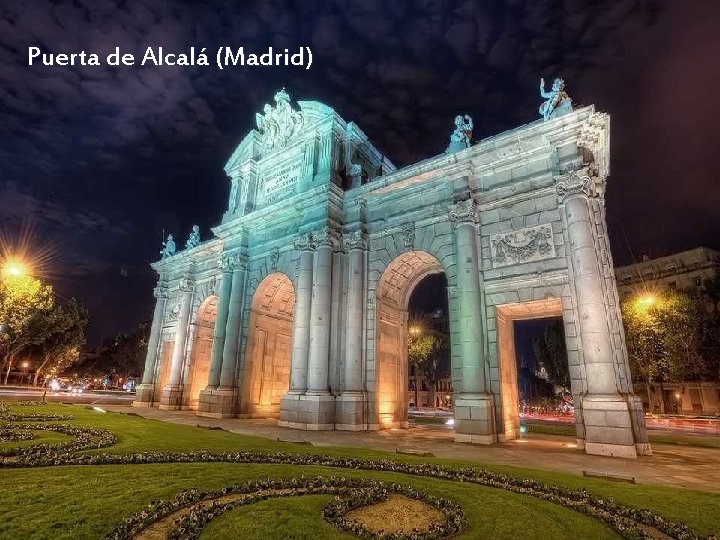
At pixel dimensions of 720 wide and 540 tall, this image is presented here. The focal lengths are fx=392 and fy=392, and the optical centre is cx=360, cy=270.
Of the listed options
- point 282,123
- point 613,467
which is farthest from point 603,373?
point 282,123

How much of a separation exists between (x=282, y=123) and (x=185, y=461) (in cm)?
2308

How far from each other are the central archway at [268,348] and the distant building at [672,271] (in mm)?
44068

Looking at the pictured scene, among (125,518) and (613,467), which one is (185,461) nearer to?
(125,518)

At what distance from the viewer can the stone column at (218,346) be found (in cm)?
2372

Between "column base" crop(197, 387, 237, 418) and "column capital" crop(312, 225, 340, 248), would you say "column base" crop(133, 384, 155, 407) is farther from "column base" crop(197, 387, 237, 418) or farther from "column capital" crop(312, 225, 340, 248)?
"column capital" crop(312, 225, 340, 248)

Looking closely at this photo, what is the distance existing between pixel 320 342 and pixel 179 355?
53.4 feet

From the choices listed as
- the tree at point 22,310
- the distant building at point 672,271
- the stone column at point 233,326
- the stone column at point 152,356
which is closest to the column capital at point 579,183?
the stone column at point 233,326

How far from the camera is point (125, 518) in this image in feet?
17.5

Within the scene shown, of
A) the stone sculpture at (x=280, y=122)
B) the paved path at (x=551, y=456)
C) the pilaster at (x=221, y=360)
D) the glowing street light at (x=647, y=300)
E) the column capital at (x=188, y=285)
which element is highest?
the stone sculpture at (x=280, y=122)

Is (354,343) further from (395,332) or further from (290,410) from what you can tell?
(290,410)

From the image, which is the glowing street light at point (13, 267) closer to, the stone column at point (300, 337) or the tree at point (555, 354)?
the stone column at point (300, 337)

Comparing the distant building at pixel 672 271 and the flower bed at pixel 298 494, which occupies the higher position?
the distant building at pixel 672 271

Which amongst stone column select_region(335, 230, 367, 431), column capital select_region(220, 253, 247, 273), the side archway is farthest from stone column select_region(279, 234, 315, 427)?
the side archway

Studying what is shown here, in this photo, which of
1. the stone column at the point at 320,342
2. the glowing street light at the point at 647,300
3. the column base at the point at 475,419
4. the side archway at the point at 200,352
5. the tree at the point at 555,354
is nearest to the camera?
the column base at the point at 475,419
